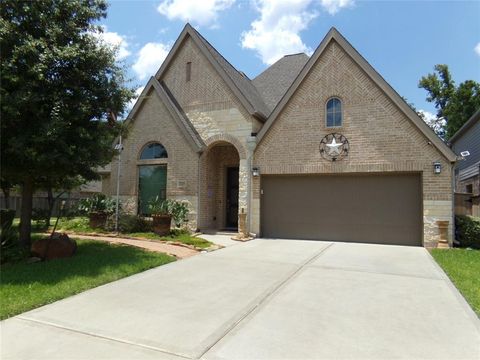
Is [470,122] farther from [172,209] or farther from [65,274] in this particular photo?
[65,274]

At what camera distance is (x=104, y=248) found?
9.73 metres

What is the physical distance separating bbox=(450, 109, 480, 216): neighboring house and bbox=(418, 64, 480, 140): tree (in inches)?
318

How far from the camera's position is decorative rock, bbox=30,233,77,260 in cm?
809

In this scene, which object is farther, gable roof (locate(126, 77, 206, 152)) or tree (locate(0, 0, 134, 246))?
gable roof (locate(126, 77, 206, 152))

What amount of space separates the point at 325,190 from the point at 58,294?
9677 millimetres

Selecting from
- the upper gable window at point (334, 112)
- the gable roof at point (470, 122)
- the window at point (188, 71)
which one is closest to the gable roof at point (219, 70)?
the window at point (188, 71)

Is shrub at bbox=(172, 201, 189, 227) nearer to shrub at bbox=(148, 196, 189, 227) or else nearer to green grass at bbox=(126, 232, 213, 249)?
shrub at bbox=(148, 196, 189, 227)

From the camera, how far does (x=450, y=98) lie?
1314 inches

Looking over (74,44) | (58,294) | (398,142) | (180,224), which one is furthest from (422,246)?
(74,44)

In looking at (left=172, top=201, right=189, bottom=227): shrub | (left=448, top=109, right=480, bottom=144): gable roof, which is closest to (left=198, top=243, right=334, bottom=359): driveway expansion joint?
(left=172, top=201, right=189, bottom=227): shrub

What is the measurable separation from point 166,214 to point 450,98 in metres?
31.9

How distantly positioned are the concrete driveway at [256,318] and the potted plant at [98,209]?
7576 mm

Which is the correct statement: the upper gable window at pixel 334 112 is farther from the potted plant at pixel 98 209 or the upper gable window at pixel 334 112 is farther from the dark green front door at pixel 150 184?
the potted plant at pixel 98 209

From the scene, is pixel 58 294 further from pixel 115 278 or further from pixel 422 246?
pixel 422 246
